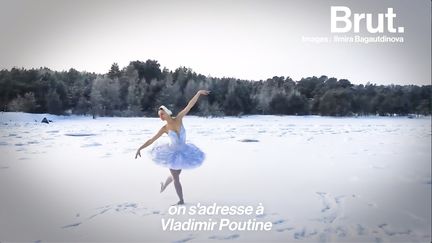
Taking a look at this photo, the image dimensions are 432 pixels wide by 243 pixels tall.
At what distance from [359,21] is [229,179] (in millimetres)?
1543

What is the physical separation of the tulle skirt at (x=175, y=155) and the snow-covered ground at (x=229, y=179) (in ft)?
0.19

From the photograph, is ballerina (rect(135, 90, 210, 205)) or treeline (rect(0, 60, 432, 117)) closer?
ballerina (rect(135, 90, 210, 205))

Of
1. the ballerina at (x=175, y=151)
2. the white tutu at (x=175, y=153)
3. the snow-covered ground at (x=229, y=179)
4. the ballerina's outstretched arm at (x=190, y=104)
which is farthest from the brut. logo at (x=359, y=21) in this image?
the white tutu at (x=175, y=153)

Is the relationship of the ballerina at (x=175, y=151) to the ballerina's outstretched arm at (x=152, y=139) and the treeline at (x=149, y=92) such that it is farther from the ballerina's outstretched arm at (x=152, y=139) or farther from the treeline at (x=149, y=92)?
the treeline at (x=149, y=92)

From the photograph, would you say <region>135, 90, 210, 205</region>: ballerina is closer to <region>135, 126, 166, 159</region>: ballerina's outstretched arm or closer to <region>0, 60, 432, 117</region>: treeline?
<region>135, 126, 166, 159</region>: ballerina's outstretched arm

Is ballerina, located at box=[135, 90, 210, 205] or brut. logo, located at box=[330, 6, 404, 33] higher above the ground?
brut. logo, located at box=[330, 6, 404, 33]

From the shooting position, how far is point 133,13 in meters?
2.93

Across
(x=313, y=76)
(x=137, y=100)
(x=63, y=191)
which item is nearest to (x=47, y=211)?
(x=63, y=191)

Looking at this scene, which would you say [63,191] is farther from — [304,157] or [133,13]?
[304,157]

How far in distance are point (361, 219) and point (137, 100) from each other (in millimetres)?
1911

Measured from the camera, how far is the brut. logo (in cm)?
280

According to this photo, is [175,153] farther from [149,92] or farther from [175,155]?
[149,92]

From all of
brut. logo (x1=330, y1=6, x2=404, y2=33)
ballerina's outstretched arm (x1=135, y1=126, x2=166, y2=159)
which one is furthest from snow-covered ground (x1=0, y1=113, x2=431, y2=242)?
brut. logo (x1=330, y1=6, x2=404, y2=33)

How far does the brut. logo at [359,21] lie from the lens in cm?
280
